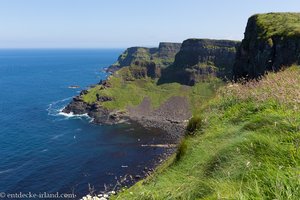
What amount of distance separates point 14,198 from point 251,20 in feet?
270

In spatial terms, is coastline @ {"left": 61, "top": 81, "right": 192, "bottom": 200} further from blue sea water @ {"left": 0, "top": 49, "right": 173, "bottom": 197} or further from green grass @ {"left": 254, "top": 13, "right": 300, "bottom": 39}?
green grass @ {"left": 254, "top": 13, "right": 300, "bottom": 39}

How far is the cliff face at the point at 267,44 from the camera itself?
67562 millimetres

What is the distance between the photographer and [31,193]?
74.1 meters

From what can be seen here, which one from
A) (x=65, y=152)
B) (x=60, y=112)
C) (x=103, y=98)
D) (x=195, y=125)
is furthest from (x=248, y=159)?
(x=103, y=98)

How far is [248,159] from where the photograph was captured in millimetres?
7195

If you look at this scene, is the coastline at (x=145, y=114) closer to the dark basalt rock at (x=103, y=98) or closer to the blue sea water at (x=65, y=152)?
the dark basalt rock at (x=103, y=98)

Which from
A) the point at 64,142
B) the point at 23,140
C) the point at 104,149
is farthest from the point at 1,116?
the point at 104,149

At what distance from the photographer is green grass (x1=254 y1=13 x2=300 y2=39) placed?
74.0 metres

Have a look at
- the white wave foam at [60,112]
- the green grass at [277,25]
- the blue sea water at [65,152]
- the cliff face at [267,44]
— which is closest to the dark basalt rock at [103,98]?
the white wave foam at [60,112]

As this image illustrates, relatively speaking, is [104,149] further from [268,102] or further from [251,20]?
[268,102]

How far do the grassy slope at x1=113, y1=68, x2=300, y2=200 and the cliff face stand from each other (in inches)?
1986

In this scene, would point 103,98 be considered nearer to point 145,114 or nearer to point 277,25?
point 145,114

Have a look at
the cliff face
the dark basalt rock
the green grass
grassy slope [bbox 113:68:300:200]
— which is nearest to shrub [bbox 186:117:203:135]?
grassy slope [bbox 113:68:300:200]

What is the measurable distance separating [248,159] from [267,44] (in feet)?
246
